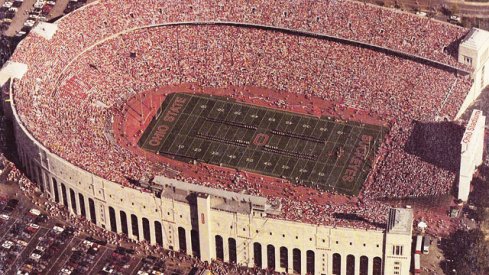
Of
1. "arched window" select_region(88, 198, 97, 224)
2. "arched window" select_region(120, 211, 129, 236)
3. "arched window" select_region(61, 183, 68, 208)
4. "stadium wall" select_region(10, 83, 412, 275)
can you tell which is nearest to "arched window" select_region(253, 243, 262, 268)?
"stadium wall" select_region(10, 83, 412, 275)

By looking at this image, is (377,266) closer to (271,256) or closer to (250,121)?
(271,256)

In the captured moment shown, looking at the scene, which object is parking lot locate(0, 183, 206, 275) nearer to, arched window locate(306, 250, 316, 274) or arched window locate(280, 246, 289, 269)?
arched window locate(280, 246, 289, 269)

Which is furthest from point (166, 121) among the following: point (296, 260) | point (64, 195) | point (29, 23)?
point (296, 260)

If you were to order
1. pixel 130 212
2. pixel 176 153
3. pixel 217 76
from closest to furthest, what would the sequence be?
1. pixel 130 212
2. pixel 176 153
3. pixel 217 76

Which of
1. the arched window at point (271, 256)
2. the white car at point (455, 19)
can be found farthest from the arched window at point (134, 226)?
the white car at point (455, 19)

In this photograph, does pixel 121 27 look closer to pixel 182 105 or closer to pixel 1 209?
pixel 182 105

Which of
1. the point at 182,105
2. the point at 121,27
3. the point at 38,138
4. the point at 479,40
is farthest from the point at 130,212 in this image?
the point at 479,40
